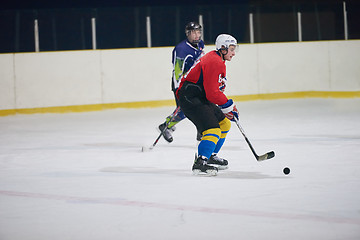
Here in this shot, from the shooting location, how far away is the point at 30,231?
11.5 ft

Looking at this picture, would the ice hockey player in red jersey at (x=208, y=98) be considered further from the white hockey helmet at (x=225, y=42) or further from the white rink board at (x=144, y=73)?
the white rink board at (x=144, y=73)

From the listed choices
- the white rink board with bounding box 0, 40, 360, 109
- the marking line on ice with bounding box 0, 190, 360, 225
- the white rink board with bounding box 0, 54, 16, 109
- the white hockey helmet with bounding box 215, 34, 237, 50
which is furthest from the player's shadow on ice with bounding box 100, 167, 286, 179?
the white rink board with bounding box 0, 40, 360, 109

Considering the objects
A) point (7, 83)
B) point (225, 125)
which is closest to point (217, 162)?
point (225, 125)

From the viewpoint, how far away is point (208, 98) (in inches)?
201

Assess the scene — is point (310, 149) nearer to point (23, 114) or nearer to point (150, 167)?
point (150, 167)

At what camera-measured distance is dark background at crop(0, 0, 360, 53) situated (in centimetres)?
1114

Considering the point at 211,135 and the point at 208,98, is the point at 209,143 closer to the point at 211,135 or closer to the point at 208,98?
the point at 211,135

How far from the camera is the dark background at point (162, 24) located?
439 inches

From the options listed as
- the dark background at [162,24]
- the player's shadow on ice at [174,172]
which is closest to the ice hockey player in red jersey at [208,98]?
the player's shadow on ice at [174,172]

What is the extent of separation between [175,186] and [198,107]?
2.34 ft

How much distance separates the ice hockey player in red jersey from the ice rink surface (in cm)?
20

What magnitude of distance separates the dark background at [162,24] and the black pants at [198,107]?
6287 mm

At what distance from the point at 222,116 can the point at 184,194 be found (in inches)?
43.9

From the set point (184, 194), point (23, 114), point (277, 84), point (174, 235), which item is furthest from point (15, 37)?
point (174, 235)
